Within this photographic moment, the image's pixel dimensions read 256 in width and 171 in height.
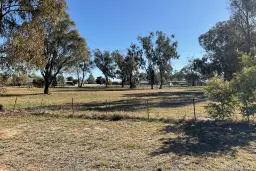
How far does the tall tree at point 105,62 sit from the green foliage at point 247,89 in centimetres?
6996

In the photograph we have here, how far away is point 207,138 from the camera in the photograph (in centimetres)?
705

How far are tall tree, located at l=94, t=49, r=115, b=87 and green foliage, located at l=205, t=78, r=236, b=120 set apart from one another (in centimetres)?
6907

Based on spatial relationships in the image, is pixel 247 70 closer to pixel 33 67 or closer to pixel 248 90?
pixel 248 90

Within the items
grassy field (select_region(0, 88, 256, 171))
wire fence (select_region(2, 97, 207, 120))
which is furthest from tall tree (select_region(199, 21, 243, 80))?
grassy field (select_region(0, 88, 256, 171))

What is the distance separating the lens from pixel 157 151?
5773 mm

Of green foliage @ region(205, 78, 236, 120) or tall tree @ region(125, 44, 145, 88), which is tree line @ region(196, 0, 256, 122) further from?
tall tree @ region(125, 44, 145, 88)

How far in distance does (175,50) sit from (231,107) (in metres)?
55.2

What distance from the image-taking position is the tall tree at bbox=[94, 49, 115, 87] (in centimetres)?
7706

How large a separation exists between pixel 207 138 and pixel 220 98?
2.45 m

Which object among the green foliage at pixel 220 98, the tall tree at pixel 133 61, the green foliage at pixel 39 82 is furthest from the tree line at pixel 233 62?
the green foliage at pixel 39 82

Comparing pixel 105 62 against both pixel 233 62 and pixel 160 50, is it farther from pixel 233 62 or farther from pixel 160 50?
pixel 233 62

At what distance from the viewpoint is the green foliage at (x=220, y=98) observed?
28.6ft

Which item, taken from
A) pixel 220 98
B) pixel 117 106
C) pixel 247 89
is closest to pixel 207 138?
pixel 220 98

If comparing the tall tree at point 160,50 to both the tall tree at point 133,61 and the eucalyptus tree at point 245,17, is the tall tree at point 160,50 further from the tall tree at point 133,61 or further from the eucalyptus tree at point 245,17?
the eucalyptus tree at point 245,17
